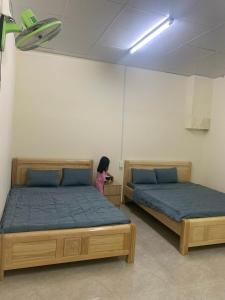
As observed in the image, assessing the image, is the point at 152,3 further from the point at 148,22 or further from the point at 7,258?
the point at 7,258

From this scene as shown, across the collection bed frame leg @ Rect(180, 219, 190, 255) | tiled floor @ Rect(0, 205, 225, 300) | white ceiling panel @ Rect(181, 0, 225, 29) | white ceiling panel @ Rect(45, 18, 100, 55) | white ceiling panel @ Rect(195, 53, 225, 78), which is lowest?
tiled floor @ Rect(0, 205, 225, 300)

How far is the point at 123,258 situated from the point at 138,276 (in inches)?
13.3

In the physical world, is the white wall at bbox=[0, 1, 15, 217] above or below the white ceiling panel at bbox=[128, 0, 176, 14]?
below

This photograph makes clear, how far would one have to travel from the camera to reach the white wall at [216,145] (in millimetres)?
4582

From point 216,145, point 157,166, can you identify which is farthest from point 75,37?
point 216,145

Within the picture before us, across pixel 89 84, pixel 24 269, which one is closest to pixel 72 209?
pixel 24 269

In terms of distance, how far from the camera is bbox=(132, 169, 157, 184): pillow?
4.27 meters

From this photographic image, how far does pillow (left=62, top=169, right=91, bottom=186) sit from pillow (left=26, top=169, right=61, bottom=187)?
145 mm

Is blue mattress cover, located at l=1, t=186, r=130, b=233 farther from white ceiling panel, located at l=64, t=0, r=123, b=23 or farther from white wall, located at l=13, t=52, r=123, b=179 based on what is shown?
white ceiling panel, located at l=64, t=0, r=123, b=23

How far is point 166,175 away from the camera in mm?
4457

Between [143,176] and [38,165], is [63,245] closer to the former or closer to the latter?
[38,165]

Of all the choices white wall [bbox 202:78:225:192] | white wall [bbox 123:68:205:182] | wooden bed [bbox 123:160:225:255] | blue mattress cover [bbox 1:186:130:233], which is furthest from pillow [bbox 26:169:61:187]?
white wall [bbox 202:78:225:192]

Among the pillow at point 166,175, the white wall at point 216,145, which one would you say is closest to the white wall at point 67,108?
the pillow at point 166,175

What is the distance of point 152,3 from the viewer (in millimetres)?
2246
